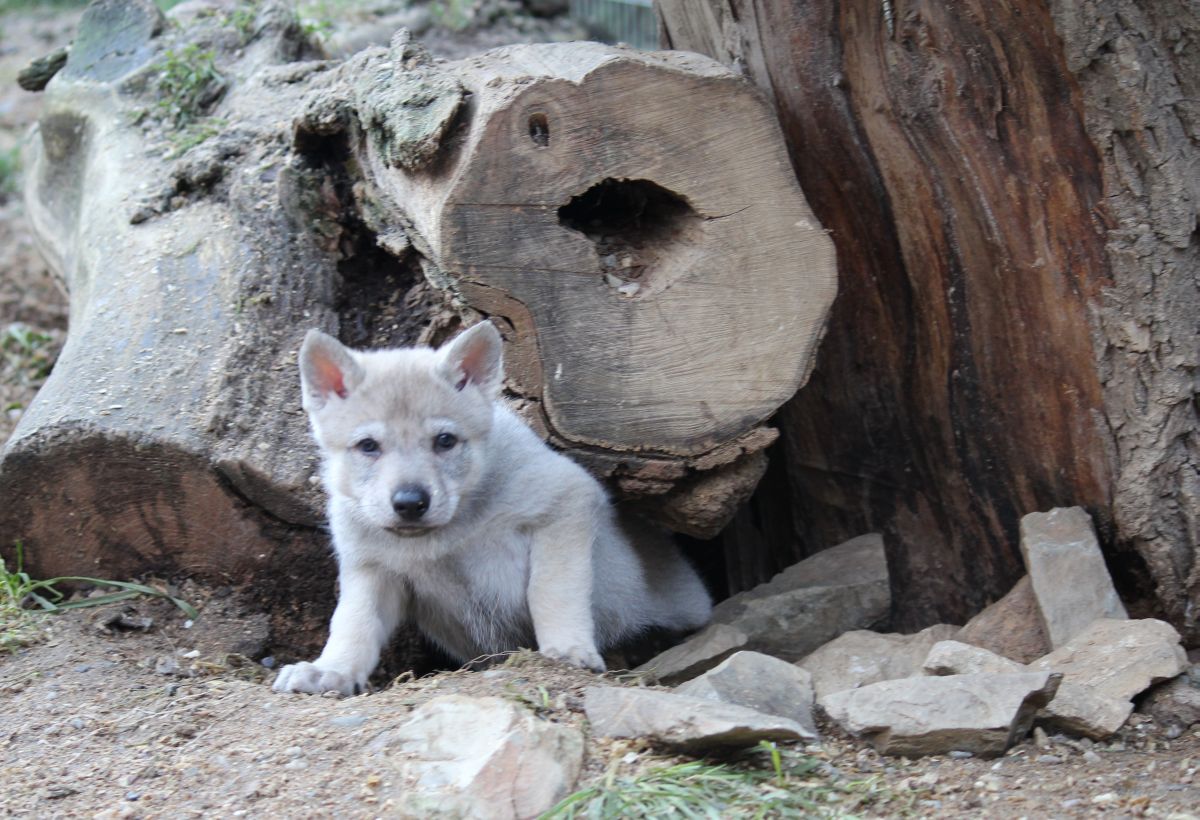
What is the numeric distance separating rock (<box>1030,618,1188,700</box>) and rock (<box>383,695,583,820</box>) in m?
1.73

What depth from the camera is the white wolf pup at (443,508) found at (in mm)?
4516

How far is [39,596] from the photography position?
519 centimetres

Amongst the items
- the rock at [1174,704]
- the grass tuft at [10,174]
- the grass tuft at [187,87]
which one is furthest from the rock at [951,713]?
the grass tuft at [10,174]

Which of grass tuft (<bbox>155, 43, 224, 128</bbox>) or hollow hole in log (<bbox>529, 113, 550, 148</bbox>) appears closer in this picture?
hollow hole in log (<bbox>529, 113, 550, 148</bbox>)

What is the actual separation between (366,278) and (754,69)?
197 centimetres

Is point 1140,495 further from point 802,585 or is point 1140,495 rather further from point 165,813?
point 165,813

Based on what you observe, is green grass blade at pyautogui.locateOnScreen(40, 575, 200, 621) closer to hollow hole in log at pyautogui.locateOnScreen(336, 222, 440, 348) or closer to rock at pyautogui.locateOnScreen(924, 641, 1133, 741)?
hollow hole in log at pyautogui.locateOnScreen(336, 222, 440, 348)

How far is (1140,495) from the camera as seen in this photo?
182 inches

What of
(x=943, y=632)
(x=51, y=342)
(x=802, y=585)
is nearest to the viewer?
(x=943, y=632)

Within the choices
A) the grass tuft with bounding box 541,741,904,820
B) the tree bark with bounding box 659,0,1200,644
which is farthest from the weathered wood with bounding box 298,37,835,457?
the grass tuft with bounding box 541,741,904,820

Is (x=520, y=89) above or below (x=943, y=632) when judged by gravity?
above

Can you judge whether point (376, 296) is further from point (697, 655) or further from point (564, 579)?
point (697, 655)

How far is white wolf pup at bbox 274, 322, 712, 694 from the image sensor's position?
4516 mm

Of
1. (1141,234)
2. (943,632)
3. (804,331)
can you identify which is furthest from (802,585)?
(1141,234)
